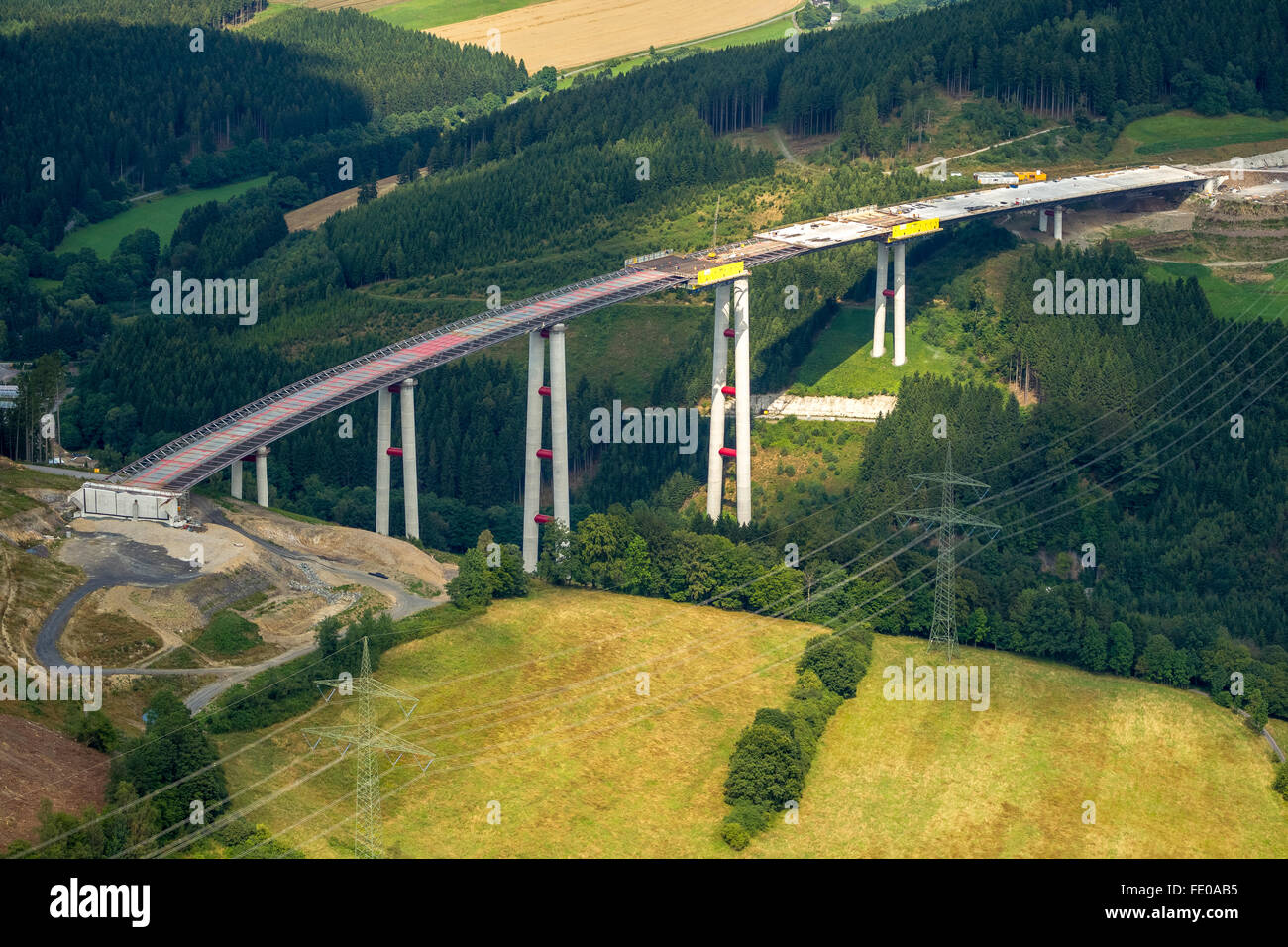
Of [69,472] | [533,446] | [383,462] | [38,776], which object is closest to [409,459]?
[383,462]

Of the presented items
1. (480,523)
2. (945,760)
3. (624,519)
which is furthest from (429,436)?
(945,760)

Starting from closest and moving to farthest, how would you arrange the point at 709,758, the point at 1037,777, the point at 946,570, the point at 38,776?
1. the point at 38,776
2. the point at 709,758
3. the point at 1037,777
4. the point at 946,570

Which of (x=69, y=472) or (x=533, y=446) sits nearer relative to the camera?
(x=69, y=472)

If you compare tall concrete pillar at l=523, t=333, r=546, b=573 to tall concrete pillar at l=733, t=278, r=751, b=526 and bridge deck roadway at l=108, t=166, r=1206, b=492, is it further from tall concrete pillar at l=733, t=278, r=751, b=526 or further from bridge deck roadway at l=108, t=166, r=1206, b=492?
tall concrete pillar at l=733, t=278, r=751, b=526

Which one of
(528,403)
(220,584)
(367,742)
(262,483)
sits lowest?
(367,742)

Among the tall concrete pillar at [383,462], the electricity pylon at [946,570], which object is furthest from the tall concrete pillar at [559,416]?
the electricity pylon at [946,570]

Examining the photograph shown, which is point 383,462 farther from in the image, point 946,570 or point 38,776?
point 38,776

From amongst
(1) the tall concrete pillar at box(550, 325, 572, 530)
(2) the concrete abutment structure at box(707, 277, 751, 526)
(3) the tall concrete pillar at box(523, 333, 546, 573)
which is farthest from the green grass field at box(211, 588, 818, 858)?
(2) the concrete abutment structure at box(707, 277, 751, 526)
